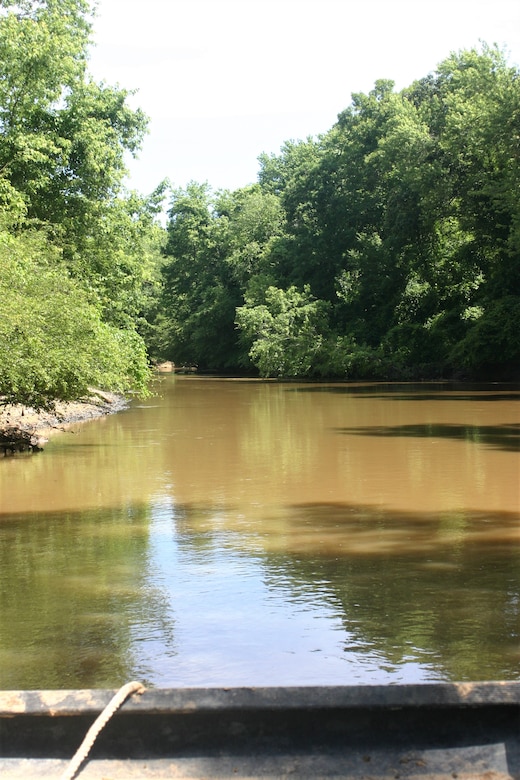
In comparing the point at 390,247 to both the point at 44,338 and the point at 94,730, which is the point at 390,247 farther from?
the point at 94,730

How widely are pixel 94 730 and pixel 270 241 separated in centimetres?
6162

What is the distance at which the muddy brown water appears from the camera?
6.03 m

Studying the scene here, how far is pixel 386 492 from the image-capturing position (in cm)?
1301

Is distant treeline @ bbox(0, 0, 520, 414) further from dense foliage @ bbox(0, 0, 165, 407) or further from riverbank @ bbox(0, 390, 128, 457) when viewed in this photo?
riverbank @ bbox(0, 390, 128, 457)

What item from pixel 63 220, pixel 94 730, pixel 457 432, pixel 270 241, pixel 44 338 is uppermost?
pixel 270 241

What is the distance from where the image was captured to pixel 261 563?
29.2 feet

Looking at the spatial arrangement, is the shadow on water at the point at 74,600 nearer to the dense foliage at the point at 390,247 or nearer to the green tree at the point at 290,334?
the dense foliage at the point at 390,247

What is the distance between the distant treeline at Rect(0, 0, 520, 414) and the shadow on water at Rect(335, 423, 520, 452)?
19.5ft

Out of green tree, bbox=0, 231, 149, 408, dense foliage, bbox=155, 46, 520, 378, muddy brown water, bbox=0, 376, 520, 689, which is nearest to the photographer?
muddy brown water, bbox=0, 376, 520, 689

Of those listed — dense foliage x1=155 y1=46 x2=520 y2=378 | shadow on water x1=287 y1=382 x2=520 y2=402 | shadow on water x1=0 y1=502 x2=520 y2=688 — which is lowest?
shadow on water x1=0 y1=502 x2=520 y2=688

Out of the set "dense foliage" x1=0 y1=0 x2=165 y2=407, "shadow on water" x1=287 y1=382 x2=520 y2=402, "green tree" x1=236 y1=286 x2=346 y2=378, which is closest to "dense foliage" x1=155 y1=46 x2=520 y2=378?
"green tree" x1=236 y1=286 x2=346 y2=378

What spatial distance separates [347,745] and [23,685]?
2.55 m

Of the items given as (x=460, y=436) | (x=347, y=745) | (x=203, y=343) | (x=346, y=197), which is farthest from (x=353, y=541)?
(x=203, y=343)

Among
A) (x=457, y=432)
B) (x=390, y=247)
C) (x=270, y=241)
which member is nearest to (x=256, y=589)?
(x=457, y=432)
